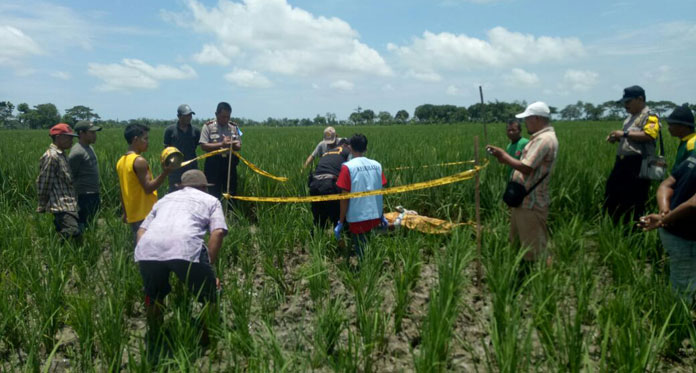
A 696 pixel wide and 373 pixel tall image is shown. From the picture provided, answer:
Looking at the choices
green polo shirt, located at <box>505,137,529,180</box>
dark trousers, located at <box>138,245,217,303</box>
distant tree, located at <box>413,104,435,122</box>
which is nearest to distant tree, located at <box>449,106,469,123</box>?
distant tree, located at <box>413,104,435,122</box>

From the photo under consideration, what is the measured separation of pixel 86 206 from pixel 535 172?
4.45m

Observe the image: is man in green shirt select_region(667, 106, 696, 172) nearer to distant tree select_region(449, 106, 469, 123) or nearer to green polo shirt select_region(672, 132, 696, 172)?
green polo shirt select_region(672, 132, 696, 172)

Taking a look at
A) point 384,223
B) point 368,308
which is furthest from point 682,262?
point 384,223

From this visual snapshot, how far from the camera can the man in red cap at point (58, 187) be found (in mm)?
3924

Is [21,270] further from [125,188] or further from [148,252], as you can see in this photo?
[148,252]

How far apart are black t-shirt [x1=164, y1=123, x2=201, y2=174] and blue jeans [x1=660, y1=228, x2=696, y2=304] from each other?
532 centimetres

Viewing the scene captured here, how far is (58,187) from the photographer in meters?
3.97

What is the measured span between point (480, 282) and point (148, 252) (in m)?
2.57

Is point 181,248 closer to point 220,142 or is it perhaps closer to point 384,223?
point 384,223

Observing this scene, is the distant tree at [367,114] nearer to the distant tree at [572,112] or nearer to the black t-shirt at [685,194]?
the distant tree at [572,112]

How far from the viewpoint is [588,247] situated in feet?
13.5

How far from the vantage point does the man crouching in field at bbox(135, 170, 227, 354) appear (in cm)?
259

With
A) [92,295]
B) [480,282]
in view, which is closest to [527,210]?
[480,282]

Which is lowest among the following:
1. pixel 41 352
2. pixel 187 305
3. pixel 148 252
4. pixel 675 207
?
pixel 41 352
